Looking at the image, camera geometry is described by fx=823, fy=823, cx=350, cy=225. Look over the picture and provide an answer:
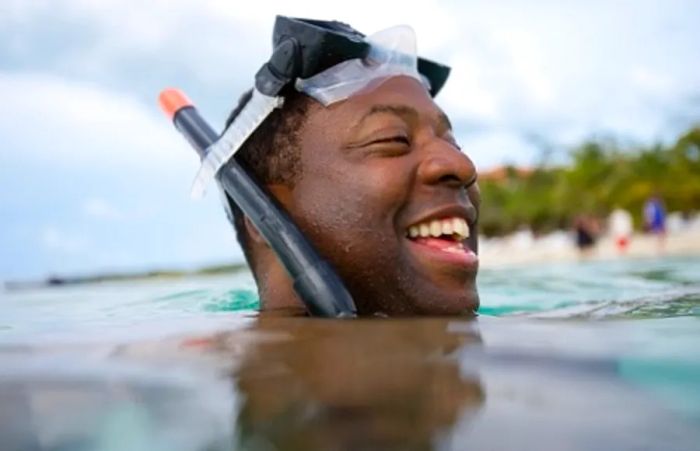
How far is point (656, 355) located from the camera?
4.92ft

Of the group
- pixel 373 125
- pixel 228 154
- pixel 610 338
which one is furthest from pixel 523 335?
pixel 228 154

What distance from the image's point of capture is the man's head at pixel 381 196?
269 centimetres

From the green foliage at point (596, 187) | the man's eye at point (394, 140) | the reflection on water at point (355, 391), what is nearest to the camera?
the reflection on water at point (355, 391)

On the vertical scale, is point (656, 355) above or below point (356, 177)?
below

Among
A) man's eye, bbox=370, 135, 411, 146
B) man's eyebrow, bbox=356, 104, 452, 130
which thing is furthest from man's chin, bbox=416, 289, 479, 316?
man's eyebrow, bbox=356, 104, 452, 130

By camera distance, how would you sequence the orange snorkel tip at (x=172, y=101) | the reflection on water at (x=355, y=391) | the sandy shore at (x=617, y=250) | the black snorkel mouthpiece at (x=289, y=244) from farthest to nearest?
the sandy shore at (x=617, y=250) → the orange snorkel tip at (x=172, y=101) → the black snorkel mouthpiece at (x=289, y=244) → the reflection on water at (x=355, y=391)

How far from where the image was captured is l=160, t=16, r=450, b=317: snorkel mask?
106 inches

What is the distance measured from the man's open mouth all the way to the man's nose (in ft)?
0.43

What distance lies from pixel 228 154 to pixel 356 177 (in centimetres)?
49

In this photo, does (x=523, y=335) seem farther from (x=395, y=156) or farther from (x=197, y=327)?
(x=395, y=156)

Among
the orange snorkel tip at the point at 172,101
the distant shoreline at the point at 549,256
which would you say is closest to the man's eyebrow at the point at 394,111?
the orange snorkel tip at the point at 172,101

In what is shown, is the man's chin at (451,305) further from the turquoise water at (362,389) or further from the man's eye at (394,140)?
the turquoise water at (362,389)

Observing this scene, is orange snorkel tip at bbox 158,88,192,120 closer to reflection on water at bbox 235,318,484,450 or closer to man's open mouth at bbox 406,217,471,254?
man's open mouth at bbox 406,217,471,254

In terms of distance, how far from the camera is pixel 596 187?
3550cm
